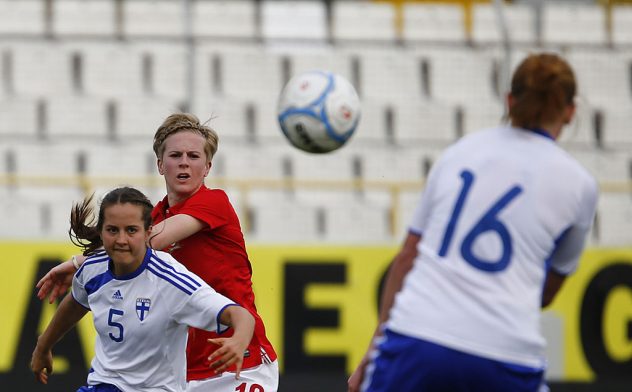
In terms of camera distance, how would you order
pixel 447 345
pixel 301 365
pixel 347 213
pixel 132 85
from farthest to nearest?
pixel 132 85, pixel 347 213, pixel 301 365, pixel 447 345

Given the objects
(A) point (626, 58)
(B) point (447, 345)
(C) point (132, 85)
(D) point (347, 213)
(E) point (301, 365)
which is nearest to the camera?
(B) point (447, 345)

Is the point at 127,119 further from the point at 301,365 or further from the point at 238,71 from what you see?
the point at 301,365

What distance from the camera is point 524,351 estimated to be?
132 inches

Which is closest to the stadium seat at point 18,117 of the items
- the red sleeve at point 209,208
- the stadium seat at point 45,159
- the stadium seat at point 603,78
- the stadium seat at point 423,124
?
the stadium seat at point 45,159

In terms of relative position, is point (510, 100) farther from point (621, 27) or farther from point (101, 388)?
point (621, 27)

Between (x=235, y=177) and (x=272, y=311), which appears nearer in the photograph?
(x=272, y=311)

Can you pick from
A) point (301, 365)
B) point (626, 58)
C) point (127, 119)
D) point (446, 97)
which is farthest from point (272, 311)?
point (626, 58)

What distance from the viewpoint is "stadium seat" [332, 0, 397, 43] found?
14047mm

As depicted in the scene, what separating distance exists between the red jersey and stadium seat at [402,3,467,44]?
9.08 metres

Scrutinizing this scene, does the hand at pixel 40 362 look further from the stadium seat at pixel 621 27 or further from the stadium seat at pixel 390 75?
the stadium seat at pixel 621 27

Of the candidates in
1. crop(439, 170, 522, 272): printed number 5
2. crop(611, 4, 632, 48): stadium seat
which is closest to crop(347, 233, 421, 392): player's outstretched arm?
crop(439, 170, 522, 272): printed number 5

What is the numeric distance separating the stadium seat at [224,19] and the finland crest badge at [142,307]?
932 centimetres

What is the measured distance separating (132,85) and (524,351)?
10.4 metres

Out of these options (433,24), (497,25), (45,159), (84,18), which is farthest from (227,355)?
(497,25)
